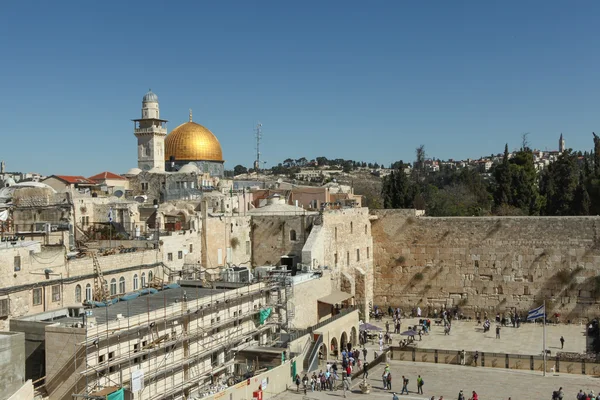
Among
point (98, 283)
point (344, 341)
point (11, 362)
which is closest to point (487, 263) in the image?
point (344, 341)

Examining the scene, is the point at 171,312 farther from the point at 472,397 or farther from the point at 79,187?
the point at 79,187

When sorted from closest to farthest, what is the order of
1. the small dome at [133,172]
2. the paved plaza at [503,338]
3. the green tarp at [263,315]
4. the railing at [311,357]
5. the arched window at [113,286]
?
the arched window at [113,286]
the railing at [311,357]
the green tarp at [263,315]
the paved plaza at [503,338]
the small dome at [133,172]

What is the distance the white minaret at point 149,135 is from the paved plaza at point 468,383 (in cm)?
2731

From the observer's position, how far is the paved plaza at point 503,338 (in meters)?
25.9

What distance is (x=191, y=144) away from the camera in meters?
47.2

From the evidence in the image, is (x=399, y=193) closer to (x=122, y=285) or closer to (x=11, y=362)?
(x=122, y=285)

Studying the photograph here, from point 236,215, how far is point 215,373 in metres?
11.0

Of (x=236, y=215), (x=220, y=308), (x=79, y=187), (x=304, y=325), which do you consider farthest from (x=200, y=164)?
(x=220, y=308)

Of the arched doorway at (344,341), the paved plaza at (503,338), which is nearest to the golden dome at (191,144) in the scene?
the paved plaza at (503,338)

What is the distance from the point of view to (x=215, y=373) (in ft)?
66.2

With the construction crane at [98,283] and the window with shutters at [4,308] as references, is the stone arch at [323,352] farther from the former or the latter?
the window with shutters at [4,308]

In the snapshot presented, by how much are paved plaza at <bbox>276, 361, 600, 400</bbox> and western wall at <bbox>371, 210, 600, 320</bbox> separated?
8.11 metres

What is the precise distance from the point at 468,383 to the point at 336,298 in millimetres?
6945

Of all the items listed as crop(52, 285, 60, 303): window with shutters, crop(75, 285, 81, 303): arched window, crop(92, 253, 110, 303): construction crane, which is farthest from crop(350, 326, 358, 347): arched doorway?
crop(52, 285, 60, 303): window with shutters
